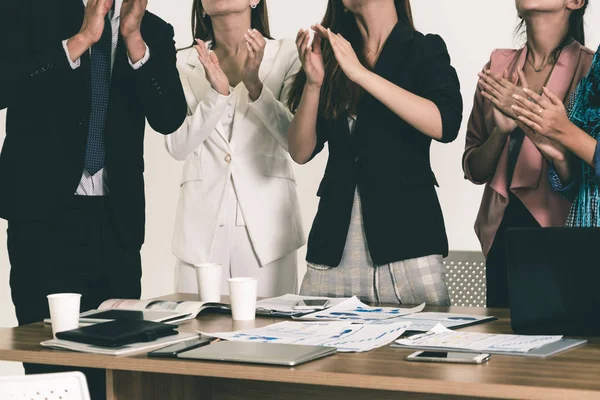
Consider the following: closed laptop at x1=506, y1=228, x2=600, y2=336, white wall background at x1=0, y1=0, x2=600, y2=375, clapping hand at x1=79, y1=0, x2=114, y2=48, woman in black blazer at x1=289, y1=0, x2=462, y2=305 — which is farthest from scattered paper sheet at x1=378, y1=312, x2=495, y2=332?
white wall background at x1=0, y1=0, x2=600, y2=375

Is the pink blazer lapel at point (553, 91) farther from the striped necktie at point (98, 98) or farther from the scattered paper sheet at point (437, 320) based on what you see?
the striped necktie at point (98, 98)

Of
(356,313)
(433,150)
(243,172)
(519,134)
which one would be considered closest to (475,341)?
(356,313)

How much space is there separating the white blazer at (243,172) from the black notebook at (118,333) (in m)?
0.95

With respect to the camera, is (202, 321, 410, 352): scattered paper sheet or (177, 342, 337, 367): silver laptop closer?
(177, 342, 337, 367): silver laptop

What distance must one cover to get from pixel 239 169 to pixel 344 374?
1.38 metres

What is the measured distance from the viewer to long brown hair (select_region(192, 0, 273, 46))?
109 inches

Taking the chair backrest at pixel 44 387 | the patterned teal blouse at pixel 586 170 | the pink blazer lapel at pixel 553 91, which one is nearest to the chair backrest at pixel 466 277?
the pink blazer lapel at pixel 553 91

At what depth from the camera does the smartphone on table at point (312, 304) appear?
1.91 metres

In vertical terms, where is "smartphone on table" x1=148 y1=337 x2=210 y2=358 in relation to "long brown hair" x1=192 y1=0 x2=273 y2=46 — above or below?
below

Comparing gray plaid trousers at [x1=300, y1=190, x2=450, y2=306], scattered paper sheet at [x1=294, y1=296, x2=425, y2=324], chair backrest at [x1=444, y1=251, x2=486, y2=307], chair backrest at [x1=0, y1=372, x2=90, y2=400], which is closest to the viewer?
chair backrest at [x1=0, y1=372, x2=90, y2=400]

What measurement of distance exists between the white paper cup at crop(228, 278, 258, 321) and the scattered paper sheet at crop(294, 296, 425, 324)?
11 cm

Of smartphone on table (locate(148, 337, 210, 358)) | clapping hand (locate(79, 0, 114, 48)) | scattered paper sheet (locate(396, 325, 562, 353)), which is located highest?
clapping hand (locate(79, 0, 114, 48))

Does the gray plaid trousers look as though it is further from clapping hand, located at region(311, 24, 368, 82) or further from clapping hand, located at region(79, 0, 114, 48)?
clapping hand, located at region(79, 0, 114, 48)

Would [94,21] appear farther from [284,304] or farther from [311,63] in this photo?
[284,304]
